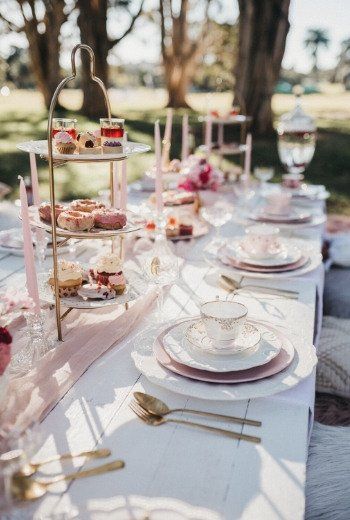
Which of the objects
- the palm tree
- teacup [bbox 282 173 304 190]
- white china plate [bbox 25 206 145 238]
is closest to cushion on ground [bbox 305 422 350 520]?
white china plate [bbox 25 206 145 238]

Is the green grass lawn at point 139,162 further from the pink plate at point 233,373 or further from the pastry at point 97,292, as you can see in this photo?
the pink plate at point 233,373

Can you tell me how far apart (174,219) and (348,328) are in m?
0.84

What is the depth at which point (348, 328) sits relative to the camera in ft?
7.41

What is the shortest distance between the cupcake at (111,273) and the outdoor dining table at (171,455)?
0.23 m

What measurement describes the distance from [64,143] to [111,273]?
1.22 ft

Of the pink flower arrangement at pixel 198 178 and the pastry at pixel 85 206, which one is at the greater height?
the pastry at pixel 85 206

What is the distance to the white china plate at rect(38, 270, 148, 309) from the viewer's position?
1536 mm

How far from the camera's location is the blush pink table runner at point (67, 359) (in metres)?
1.16

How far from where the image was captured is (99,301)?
1565 millimetres

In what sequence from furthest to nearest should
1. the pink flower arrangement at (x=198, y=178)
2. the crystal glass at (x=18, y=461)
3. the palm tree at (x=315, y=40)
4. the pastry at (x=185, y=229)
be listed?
1. the palm tree at (x=315, y=40)
2. the pink flower arrangement at (x=198, y=178)
3. the pastry at (x=185, y=229)
4. the crystal glass at (x=18, y=461)

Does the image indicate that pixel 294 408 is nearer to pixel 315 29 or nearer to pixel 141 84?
pixel 141 84

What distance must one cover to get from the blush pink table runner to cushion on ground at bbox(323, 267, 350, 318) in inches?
47.1

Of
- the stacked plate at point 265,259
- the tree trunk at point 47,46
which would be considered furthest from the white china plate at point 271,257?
the tree trunk at point 47,46

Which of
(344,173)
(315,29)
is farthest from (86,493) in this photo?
(315,29)
